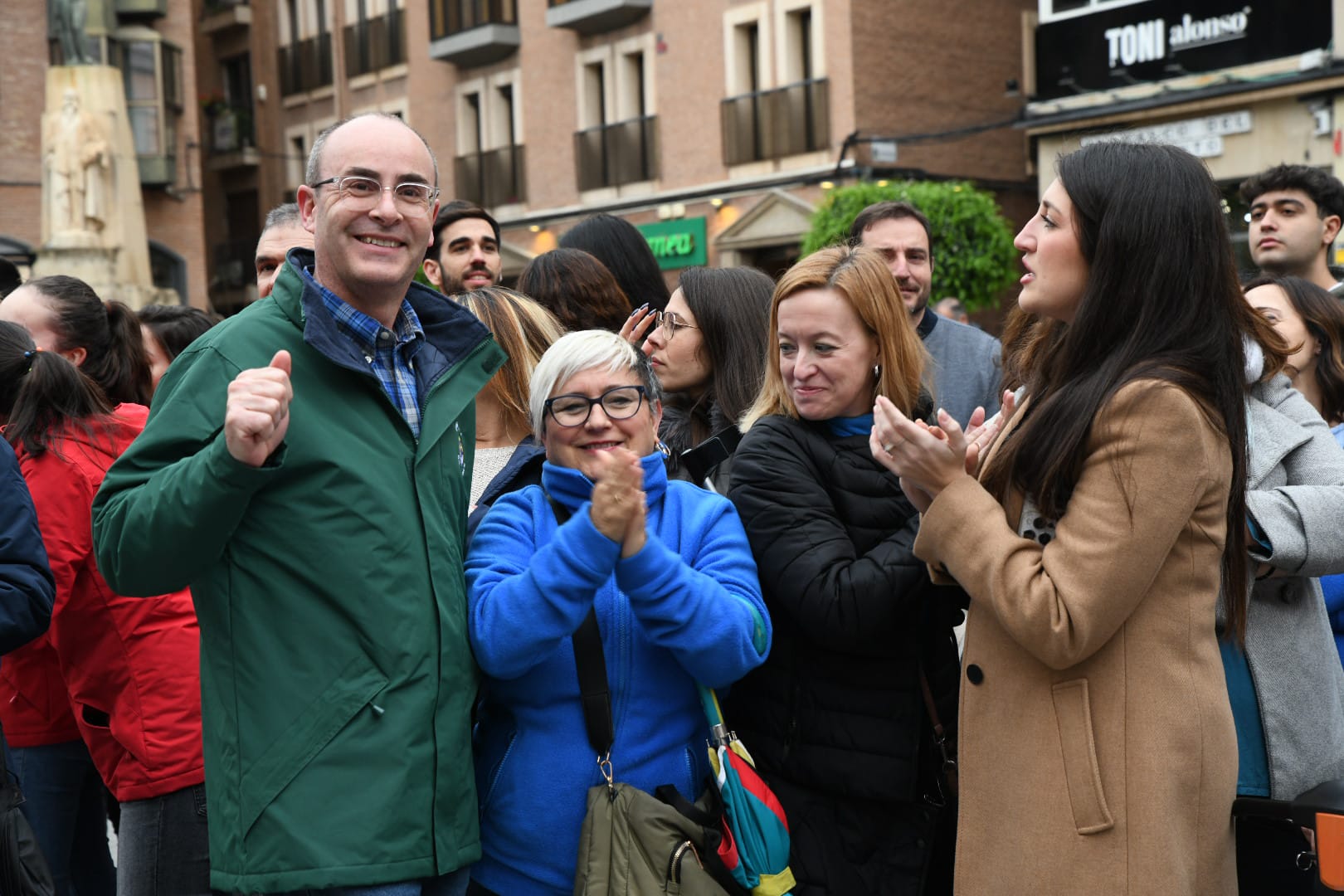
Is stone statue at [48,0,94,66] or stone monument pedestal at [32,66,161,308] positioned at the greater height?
stone statue at [48,0,94,66]

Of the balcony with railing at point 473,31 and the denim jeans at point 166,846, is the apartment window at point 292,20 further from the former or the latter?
the denim jeans at point 166,846

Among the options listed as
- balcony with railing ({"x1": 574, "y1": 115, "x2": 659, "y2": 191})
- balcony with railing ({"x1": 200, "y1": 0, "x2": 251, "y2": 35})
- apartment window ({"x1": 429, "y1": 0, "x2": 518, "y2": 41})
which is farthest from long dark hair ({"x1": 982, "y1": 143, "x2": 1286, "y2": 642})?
balcony with railing ({"x1": 200, "y1": 0, "x2": 251, "y2": 35})

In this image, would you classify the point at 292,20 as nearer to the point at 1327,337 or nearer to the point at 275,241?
the point at 275,241

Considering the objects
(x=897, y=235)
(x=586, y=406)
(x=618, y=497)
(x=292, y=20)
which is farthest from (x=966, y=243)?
(x=292, y=20)

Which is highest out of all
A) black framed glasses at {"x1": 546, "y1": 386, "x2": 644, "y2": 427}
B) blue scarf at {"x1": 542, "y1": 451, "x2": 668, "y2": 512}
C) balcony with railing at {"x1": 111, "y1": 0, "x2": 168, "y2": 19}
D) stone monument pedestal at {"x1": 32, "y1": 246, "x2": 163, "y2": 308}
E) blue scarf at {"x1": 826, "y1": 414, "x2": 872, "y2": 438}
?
balcony with railing at {"x1": 111, "y1": 0, "x2": 168, "y2": 19}

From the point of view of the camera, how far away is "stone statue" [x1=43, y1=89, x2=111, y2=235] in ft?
67.2

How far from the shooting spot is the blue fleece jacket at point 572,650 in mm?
2539

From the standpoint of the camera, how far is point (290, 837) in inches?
91.0

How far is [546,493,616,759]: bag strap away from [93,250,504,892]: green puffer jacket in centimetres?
28

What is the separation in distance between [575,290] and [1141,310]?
2236 mm

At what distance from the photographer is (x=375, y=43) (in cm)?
2925

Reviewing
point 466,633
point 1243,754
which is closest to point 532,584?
point 466,633

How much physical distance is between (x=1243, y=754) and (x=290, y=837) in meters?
1.83

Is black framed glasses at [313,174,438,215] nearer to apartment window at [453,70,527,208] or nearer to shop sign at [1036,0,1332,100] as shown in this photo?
shop sign at [1036,0,1332,100]
